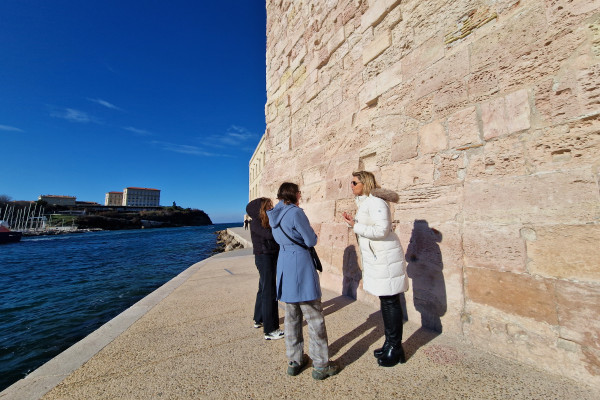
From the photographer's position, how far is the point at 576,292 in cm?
158

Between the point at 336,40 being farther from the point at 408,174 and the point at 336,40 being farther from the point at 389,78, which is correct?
the point at 408,174

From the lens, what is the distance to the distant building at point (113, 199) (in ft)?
299

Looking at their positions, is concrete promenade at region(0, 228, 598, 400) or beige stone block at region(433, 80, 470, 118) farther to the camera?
beige stone block at region(433, 80, 470, 118)

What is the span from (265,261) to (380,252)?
127 centimetres

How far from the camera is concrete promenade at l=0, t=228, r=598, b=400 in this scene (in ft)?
5.20

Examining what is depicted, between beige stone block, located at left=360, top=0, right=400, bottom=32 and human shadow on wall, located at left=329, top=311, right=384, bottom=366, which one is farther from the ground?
beige stone block, located at left=360, top=0, right=400, bottom=32

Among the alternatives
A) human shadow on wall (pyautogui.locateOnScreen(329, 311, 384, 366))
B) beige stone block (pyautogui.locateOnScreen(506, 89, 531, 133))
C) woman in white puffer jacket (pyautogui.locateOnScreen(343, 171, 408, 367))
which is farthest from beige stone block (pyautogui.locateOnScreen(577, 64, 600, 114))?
human shadow on wall (pyautogui.locateOnScreen(329, 311, 384, 366))

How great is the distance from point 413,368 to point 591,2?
275 cm

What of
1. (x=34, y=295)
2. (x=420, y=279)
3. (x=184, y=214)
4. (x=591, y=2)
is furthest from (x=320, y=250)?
(x=184, y=214)

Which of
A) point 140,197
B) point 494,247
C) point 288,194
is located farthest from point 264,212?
point 140,197

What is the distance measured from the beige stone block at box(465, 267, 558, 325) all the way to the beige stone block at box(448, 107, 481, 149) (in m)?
1.09

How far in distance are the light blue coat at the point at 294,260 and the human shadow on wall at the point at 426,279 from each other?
1.13 metres

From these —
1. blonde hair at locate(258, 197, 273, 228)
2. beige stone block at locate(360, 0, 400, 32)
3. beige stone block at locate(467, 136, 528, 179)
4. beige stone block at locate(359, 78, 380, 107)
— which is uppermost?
beige stone block at locate(360, 0, 400, 32)

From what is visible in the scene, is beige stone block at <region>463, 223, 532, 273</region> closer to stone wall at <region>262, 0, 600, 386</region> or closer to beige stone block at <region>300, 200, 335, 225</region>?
stone wall at <region>262, 0, 600, 386</region>
